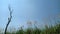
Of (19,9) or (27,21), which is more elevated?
(19,9)

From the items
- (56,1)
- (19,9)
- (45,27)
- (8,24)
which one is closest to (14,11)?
(19,9)

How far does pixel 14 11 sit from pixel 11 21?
0.43 ft

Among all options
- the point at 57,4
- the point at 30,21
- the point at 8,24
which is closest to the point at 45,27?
the point at 30,21

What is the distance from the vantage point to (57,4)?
1.84 m

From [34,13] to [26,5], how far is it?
15cm

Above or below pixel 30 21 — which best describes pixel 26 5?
above

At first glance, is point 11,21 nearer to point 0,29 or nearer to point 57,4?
point 0,29

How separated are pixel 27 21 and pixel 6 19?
0.26m

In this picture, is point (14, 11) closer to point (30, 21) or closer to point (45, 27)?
point (30, 21)

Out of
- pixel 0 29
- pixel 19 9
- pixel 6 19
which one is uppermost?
pixel 19 9

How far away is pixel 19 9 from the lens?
70.9 inches

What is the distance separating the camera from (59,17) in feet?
5.90

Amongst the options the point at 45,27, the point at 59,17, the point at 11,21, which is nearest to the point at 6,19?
the point at 11,21

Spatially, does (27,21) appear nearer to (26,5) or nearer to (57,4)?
(26,5)
